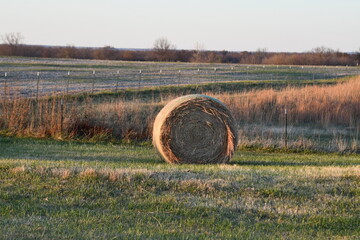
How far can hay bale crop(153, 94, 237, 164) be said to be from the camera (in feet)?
48.6

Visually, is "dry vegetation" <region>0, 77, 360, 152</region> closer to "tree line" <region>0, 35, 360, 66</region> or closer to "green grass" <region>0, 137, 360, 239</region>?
"green grass" <region>0, 137, 360, 239</region>

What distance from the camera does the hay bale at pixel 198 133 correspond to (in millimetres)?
14812

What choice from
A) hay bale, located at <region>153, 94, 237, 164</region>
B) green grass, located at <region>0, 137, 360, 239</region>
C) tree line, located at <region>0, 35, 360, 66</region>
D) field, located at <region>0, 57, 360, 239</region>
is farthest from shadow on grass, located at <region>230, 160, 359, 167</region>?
tree line, located at <region>0, 35, 360, 66</region>

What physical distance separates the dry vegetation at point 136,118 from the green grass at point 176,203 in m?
8.24

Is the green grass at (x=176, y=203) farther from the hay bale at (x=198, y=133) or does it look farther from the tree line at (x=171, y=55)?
the tree line at (x=171, y=55)

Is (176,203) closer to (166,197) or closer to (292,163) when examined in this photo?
(166,197)

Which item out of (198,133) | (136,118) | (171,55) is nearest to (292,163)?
(198,133)

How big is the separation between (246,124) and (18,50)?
67.0 meters

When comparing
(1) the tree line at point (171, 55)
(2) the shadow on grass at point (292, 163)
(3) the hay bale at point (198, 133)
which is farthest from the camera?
(1) the tree line at point (171, 55)

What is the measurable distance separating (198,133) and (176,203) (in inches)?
245

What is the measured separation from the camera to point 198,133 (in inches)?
590

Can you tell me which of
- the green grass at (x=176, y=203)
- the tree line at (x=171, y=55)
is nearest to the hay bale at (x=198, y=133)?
the green grass at (x=176, y=203)

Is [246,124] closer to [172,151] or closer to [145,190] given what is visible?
[172,151]

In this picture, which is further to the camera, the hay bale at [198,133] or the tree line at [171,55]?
→ the tree line at [171,55]
